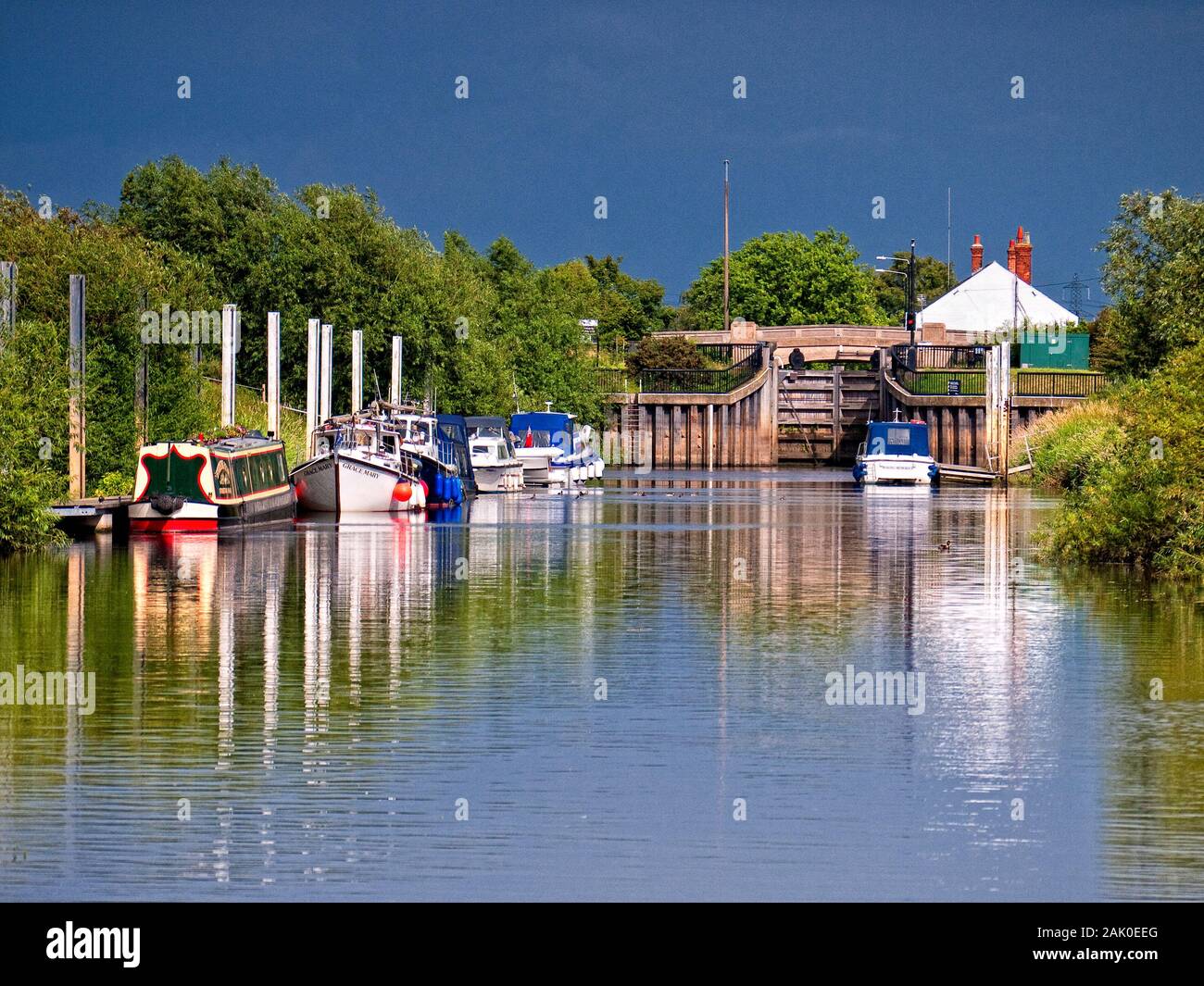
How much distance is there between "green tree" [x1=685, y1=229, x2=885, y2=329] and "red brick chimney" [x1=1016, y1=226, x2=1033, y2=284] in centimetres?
1387

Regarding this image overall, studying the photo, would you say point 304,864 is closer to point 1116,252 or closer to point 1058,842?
point 1058,842

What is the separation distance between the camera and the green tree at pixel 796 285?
541 feet

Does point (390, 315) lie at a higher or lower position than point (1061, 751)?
higher

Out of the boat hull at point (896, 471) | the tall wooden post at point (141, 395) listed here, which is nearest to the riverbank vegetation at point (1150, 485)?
the tall wooden post at point (141, 395)

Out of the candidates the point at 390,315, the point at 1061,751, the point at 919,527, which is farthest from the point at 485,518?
the point at 1061,751

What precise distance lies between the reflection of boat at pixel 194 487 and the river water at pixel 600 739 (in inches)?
460

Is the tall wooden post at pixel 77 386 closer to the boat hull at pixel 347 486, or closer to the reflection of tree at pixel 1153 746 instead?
the boat hull at pixel 347 486

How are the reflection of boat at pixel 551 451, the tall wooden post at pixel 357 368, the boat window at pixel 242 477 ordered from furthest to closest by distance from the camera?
1. the reflection of boat at pixel 551 451
2. the tall wooden post at pixel 357 368
3. the boat window at pixel 242 477

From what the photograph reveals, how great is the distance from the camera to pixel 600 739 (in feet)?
55.1

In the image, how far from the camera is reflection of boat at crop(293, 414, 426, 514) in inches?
2238

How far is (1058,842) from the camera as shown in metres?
13.0
